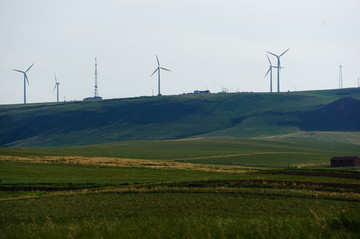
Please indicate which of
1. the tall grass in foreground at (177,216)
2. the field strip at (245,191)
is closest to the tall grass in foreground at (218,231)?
the tall grass in foreground at (177,216)

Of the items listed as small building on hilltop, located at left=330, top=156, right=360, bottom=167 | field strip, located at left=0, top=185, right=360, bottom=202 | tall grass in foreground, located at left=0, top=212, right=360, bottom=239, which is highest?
tall grass in foreground, located at left=0, top=212, right=360, bottom=239

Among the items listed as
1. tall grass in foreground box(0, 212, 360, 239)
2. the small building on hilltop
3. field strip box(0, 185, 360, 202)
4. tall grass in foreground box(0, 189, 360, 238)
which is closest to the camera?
tall grass in foreground box(0, 212, 360, 239)

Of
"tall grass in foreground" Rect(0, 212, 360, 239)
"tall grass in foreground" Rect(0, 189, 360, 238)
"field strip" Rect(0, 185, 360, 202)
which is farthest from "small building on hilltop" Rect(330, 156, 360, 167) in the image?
"tall grass in foreground" Rect(0, 212, 360, 239)

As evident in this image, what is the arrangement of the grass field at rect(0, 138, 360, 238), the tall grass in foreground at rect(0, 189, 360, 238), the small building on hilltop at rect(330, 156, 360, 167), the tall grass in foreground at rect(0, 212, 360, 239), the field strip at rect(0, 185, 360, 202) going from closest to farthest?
the tall grass in foreground at rect(0, 212, 360, 239)
the tall grass in foreground at rect(0, 189, 360, 238)
the grass field at rect(0, 138, 360, 238)
the field strip at rect(0, 185, 360, 202)
the small building on hilltop at rect(330, 156, 360, 167)

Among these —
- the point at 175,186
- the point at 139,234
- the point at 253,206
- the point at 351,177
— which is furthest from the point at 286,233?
the point at 351,177

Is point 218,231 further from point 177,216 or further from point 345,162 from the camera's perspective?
point 345,162

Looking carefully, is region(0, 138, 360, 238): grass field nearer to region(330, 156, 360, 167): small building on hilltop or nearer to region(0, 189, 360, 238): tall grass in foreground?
region(0, 189, 360, 238): tall grass in foreground

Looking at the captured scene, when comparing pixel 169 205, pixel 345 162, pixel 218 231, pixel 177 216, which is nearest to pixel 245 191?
pixel 169 205

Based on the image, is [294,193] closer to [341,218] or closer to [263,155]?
[341,218]

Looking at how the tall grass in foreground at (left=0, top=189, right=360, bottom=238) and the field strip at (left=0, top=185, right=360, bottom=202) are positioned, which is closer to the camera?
the tall grass in foreground at (left=0, top=189, right=360, bottom=238)

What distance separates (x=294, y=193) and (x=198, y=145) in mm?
103975

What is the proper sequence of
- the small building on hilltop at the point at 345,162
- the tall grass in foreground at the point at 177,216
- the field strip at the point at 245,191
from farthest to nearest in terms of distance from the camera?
1. the small building on hilltop at the point at 345,162
2. the field strip at the point at 245,191
3. the tall grass in foreground at the point at 177,216

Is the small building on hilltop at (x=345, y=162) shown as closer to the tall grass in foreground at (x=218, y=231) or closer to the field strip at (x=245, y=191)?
the field strip at (x=245, y=191)

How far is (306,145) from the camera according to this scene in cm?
15012
